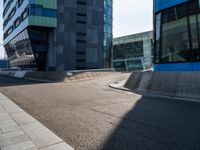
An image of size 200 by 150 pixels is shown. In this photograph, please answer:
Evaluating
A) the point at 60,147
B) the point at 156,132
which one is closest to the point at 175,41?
the point at 156,132

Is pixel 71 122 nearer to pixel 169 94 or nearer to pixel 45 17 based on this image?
pixel 169 94

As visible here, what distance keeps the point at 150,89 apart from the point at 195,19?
5.32 metres

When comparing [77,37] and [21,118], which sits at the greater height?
[77,37]

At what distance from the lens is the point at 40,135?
539 centimetres

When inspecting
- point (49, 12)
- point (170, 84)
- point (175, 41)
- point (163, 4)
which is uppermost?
point (49, 12)

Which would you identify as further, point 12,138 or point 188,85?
point 188,85

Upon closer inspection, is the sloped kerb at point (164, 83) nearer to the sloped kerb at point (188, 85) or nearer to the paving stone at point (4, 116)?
the sloped kerb at point (188, 85)

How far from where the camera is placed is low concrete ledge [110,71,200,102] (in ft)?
39.5

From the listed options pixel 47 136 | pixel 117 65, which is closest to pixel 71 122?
pixel 47 136

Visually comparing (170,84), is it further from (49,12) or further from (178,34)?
(49,12)

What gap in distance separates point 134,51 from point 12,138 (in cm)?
6918

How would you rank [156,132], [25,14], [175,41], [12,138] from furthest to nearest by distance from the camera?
[25,14] → [175,41] → [156,132] → [12,138]

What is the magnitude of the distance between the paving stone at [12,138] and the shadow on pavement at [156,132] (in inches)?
73.8

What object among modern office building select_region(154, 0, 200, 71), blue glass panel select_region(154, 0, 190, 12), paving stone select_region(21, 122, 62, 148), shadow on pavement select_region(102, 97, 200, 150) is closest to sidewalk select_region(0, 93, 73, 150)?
paving stone select_region(21, 122, 62, 148)
